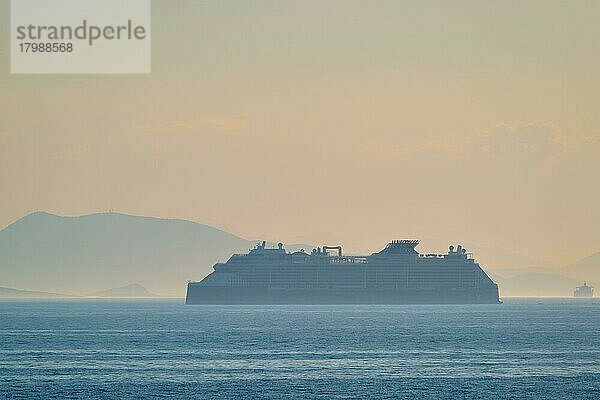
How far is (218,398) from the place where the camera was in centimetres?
7950

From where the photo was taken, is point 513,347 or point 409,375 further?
point 513,347

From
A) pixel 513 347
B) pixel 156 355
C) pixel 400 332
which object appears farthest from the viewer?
pixel 400 332

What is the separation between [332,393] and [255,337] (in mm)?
57423

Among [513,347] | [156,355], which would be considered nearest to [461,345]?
[513,347]

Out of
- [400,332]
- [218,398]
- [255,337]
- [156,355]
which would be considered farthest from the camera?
[400,332]

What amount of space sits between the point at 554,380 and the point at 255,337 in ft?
176

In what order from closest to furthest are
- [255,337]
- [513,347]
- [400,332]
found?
[513,347] < [255,337] < [400,332]

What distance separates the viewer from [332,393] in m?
82.1

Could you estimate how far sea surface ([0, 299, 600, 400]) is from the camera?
83.8m

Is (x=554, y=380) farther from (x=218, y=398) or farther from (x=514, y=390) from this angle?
(x=218, y=398)

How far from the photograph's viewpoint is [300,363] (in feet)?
340

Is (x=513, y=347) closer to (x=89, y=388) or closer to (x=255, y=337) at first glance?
(x=255, y=337)

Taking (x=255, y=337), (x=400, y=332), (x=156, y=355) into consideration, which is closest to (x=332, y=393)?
(x=156, y=355)

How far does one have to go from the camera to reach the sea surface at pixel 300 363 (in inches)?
3297
